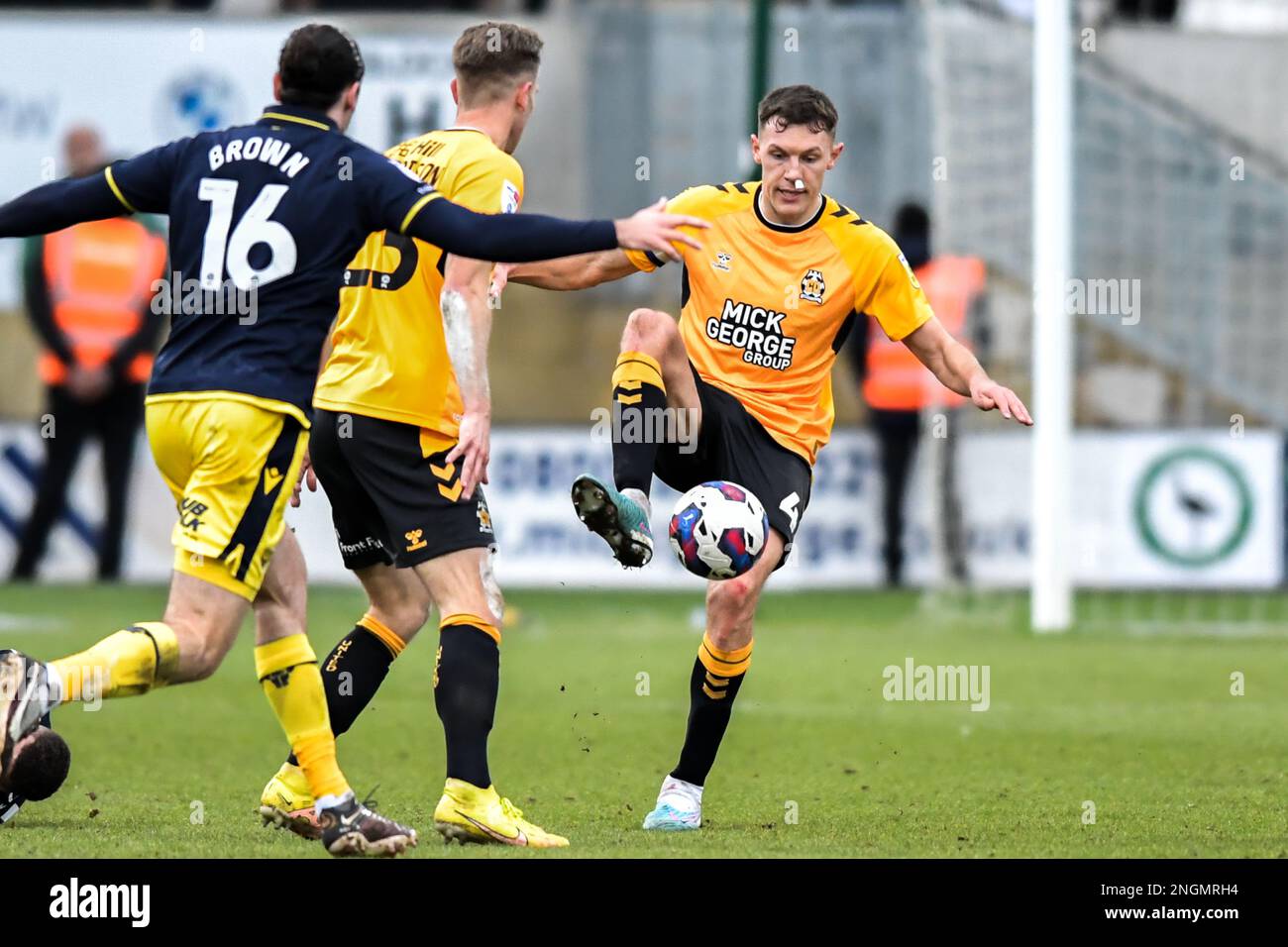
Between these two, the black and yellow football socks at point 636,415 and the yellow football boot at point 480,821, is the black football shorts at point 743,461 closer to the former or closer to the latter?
the black and yellow football socks at point 636,415

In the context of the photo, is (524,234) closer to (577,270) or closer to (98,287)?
(577,270)

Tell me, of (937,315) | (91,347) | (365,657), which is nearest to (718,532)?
(365,657)

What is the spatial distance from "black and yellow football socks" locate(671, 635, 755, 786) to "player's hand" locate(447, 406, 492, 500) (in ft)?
3.65

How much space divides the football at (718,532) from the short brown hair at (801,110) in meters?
1.13

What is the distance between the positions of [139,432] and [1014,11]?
24.3 ft

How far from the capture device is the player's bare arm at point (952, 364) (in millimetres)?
6480

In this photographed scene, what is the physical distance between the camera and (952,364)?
678cm

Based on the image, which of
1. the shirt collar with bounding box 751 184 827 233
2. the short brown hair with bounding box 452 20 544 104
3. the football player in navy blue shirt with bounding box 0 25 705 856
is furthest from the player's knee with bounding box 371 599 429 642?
the shirt collar with bounding box 751 184 827 233

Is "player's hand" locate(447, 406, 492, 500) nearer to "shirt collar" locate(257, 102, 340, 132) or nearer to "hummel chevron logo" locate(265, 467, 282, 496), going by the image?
"hummel chevron logo" locate(265, 467, 282, 496)

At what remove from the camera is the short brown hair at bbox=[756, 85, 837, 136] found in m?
6.55

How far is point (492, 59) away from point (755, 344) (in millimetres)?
1291

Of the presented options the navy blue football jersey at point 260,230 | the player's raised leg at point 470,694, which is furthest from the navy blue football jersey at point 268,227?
the player's raised leg at point 470,694
